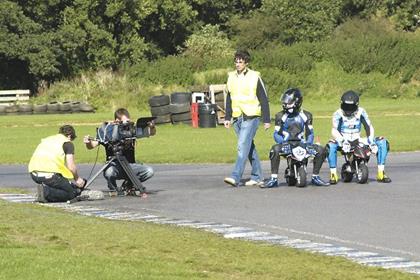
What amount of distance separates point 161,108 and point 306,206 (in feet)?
80.1

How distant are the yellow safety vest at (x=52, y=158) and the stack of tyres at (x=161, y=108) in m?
23.1

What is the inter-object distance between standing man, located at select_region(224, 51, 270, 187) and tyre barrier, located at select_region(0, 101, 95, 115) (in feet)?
112

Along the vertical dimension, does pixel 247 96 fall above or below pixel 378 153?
above

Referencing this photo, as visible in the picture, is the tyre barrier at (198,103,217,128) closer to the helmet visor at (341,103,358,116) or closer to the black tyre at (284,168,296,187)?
the helmet visor at (341,103,358,116)

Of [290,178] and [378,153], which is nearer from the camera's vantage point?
[290,178]

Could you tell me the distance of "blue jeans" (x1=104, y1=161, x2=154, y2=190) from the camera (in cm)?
1569

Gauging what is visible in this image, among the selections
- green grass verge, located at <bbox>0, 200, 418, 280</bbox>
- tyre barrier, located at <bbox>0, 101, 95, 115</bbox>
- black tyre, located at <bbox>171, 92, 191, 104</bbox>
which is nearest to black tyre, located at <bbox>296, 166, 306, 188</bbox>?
green grass verge, located at <bbox>0, 200, 418, 280</bbox>

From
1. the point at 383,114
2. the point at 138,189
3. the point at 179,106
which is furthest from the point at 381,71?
the point at 138,189

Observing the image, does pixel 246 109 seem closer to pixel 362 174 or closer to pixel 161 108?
pixel 362 174

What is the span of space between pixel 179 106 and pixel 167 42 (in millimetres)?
42153

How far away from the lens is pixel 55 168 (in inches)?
593

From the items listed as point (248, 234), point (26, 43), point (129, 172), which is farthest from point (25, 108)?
point (248, 234)

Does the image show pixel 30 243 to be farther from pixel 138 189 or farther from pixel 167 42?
pixel 167 42

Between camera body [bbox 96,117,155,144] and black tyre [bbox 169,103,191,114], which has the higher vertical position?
camera body [bbox 96,117,155,144]
